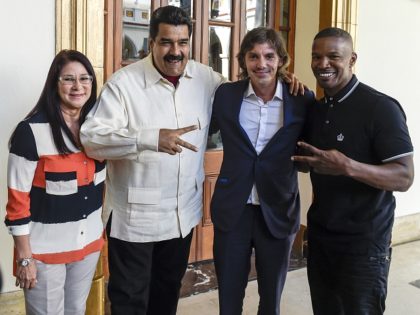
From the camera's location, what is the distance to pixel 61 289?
1.63m

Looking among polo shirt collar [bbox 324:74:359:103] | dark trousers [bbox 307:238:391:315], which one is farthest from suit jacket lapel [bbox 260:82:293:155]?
dark trousers [bbox 307:238:391:315]

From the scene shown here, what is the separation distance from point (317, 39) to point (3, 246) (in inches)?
68.6

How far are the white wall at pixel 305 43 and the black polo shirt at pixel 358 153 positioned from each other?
1.71 metres

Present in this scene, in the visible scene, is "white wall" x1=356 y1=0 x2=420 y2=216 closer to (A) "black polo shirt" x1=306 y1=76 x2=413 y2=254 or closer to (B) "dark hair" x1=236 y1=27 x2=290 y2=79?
(B) "dark hair" x1=236 y1=27 x2=290 y2=79

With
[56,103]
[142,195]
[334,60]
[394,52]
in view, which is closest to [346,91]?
[334,60]

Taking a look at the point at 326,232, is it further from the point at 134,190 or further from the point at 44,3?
the point at 44,3

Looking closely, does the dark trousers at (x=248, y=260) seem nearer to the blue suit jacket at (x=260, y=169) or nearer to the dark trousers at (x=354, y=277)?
the blue suit jacket at (x=260, y=169)

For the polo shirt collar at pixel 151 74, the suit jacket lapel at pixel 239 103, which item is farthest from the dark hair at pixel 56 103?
the suit jacket lapel at pixel 239 103

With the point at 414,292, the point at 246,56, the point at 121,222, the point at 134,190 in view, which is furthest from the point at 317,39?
the point at 414,292

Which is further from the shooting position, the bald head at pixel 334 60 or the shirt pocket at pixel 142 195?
the shirt pocket at pixel 142 195

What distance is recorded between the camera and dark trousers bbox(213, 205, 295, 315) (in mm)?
1895

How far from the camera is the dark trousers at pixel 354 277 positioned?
5.32 ft

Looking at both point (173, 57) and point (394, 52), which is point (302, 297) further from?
point (394, 52)

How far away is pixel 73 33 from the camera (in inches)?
89.4
